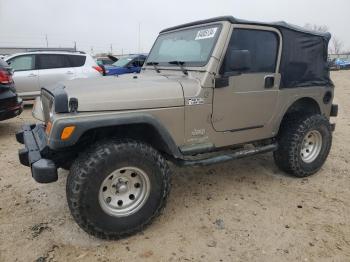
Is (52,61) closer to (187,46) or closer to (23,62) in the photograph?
(23,62)

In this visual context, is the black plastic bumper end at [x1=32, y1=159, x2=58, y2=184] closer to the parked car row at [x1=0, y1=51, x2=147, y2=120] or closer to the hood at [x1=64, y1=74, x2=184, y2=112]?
the hood at [x1=64, y1=74, x2=184, y2=112]

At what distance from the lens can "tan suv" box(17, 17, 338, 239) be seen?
280cm

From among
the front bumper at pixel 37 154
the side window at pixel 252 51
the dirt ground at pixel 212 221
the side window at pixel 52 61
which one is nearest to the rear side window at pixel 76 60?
the side window at pixel 52 61

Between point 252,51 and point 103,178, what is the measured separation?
2249 mm

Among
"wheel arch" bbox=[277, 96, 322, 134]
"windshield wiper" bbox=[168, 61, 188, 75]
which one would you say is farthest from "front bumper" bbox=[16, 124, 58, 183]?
"wheel arch" bbox=[277, 96, 322, 134]

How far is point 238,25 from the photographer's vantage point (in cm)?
358

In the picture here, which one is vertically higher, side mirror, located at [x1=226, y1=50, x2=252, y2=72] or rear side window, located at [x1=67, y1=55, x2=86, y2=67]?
side mirror, located at [x1=226, y1=50, x2=252, y2=72]

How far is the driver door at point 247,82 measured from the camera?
3.44 metres

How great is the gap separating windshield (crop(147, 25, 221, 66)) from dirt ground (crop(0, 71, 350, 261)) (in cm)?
164

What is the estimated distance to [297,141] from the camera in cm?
423

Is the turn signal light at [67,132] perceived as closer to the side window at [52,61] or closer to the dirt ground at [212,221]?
the dirt ground at [212,221]

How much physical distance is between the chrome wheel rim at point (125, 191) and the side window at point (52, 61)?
763 cm

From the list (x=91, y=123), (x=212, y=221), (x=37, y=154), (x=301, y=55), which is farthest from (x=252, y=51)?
(x=37, y=154)

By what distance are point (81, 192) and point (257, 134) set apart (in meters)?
2.28
